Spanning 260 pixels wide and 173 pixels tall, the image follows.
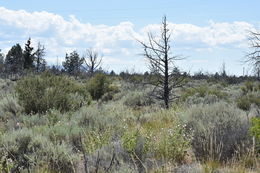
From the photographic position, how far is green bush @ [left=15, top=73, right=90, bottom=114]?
1289 centimetres

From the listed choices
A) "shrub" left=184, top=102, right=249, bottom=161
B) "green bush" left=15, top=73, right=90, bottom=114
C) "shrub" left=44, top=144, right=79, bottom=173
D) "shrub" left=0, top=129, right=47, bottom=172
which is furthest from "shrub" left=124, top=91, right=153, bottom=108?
"shrub" left=44, top=144, right=79, bottom=173

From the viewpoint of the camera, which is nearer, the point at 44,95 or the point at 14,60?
the point at 44,95

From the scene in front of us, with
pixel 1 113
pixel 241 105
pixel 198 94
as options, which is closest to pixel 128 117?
pixel 1 113

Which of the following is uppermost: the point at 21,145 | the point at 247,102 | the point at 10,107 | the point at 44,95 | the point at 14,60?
the point at 14,60

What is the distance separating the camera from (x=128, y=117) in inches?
440

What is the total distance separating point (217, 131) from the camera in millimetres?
7473

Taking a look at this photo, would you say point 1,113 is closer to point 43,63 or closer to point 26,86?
point 26,86

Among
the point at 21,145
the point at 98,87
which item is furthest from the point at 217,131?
the point at 98,87

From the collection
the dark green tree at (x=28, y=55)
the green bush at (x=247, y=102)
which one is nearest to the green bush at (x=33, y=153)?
the green bush at (x=247, y=102)

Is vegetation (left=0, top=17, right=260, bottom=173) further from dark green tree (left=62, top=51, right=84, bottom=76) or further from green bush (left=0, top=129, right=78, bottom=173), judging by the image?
dark green tree (left=62, top=51, right=84, bottom=76)

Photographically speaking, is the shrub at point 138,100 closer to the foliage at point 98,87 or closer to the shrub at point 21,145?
the foliage at point 98,87

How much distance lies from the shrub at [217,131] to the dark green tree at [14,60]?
6040cm

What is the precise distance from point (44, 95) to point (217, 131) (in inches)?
281

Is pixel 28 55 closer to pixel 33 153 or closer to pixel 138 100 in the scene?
pixel 138 100
